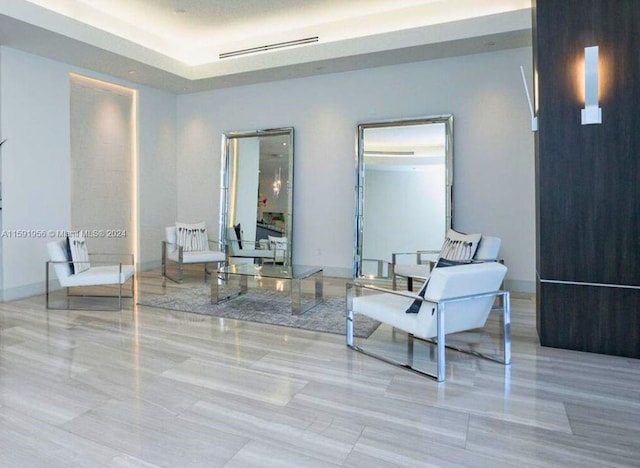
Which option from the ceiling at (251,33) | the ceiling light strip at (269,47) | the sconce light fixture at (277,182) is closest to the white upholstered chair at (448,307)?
the ceiling at (251,33)

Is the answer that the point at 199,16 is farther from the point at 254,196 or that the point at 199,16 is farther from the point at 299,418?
the point at 299,418

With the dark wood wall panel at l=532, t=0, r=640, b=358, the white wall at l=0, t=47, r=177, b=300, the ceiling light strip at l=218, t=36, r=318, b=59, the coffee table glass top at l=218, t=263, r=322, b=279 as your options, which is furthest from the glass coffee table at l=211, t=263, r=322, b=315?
the ceiling light strip at l=218, t=36, r=318, b=59

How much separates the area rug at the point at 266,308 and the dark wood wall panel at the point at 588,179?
181cm

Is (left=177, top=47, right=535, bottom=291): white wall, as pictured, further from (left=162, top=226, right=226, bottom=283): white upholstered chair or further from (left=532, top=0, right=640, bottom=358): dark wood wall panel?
(left=532, top=0, right=640, bottom=358): dark wood wall panel

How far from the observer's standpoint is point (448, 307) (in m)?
3.36

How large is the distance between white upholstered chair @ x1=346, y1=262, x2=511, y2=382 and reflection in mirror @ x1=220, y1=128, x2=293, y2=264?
418cm

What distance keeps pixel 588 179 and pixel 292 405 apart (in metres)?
2.91

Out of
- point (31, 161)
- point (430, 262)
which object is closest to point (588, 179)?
point (430, 262)

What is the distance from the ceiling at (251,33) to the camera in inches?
220

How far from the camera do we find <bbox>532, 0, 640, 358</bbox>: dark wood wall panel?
3500 mm

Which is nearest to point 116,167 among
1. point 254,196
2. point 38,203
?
point 38,203

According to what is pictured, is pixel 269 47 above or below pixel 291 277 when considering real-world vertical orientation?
above

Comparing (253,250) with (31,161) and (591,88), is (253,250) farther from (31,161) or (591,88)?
(591,88)

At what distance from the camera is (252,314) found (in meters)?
5.05
